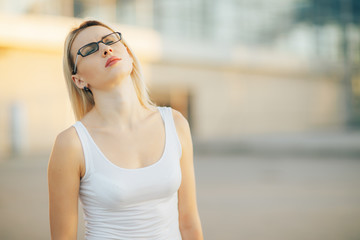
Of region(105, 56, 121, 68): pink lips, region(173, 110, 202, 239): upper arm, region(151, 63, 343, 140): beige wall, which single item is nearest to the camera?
region(105, 56, 121, 68): pink lips

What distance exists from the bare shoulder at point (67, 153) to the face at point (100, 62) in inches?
12.9

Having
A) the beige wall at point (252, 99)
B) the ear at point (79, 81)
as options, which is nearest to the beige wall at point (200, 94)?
the beige wall at point (252, 99)

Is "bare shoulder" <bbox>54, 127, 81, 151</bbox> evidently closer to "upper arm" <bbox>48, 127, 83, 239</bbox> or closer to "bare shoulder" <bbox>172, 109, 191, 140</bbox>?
"upper arm" <bbox>48, 127, 83, 239</bbox>

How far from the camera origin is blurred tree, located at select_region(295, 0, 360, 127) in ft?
74.0

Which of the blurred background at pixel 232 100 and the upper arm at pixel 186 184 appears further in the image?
the blurred background at pixel 232 100

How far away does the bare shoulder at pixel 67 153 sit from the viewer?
156 centimetres

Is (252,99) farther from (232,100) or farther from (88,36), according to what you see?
(88,36)

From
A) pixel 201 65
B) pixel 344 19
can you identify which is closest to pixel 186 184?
pixel 201 65

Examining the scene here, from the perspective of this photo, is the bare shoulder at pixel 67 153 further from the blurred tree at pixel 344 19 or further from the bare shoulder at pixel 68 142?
the blurred tree at pixel 344 19

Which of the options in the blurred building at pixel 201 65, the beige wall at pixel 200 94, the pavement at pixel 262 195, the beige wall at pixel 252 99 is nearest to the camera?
the pavement at pixel 262 195

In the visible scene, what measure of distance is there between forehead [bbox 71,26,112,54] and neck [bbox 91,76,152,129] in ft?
0.81

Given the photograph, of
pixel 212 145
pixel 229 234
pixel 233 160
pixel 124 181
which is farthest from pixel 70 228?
pixel 212 145

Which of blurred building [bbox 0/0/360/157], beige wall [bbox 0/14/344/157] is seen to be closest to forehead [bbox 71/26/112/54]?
beige wall [bbox 0/14/344/157]

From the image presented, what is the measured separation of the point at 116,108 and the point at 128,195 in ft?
1.51
